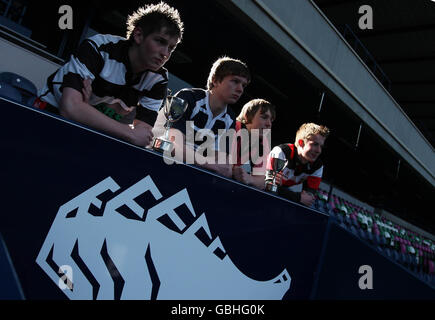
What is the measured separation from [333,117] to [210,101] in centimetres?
527

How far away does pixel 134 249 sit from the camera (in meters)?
0.87

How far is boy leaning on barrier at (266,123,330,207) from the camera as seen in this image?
1997 mm

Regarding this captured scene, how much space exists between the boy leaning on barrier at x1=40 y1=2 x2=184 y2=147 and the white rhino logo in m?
0.23

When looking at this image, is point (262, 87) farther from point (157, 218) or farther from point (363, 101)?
point (157, 218)

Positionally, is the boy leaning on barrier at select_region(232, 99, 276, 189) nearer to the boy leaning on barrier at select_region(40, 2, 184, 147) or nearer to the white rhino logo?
the boy leaning on barrier at select_region(40, 2, 184, 147)

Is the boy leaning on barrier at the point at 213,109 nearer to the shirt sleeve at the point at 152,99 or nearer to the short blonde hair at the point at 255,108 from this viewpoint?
the shirt sleeve at the point at 152,99

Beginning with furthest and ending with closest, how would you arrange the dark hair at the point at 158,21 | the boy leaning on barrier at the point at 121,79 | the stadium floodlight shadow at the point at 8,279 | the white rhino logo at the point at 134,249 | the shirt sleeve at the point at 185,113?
1. the shirt sleeve at the point at 185,113
2. the dark hair at the point at 158,21
3. the boy leaning on barrier at the point at 121,79
4. the white rhino logo at the point at 134,249
5. the stadium floodlight shadow at the point at 8,279

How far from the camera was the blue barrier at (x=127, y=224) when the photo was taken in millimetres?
685

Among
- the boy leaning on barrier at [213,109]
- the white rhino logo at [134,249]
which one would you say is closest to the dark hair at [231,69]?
the boy leaning on barrier at [213,109]

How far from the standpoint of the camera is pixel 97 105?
125cm

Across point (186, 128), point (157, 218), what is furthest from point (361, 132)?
point (157, 218)

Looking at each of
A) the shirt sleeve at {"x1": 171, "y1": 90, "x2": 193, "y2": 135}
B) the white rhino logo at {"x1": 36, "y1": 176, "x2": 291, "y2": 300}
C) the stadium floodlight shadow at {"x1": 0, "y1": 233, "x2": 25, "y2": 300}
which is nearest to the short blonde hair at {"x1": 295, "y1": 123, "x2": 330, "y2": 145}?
the shirt sleeve at {"x1": 171, "y1": 90, "x2": 193, "y2": 135}

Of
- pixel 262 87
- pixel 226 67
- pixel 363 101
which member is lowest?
pixel 226 67
